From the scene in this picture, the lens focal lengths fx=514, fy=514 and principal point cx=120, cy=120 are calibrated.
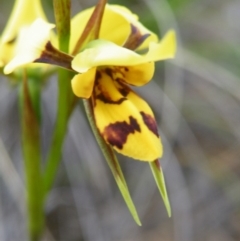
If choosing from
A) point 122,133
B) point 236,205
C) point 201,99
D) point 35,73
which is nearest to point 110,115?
point 122,133

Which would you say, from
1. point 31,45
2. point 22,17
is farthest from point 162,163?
point 31,45

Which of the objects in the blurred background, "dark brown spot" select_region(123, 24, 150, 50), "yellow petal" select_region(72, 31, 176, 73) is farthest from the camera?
the blurred background

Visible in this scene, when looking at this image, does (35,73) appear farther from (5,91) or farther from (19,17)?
(5,91)

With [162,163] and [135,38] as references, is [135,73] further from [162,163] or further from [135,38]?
[162,163]

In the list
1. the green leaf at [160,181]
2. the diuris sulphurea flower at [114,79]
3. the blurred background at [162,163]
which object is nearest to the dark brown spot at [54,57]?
the diuris sulphurea flower at [114,79]

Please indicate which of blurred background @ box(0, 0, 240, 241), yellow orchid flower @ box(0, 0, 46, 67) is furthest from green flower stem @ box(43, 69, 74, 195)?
blurred background @ box(0, 0, 240, 241)

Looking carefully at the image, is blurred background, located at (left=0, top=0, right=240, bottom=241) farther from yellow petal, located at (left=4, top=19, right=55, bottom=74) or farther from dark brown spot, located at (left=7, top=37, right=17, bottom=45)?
yellow petal, located at (left=4, top=19, right=55, bottom=74)
